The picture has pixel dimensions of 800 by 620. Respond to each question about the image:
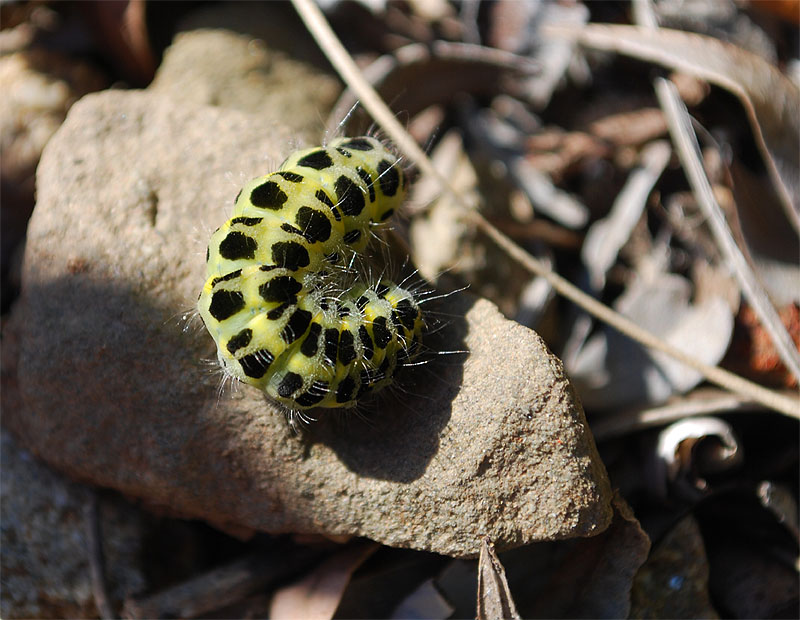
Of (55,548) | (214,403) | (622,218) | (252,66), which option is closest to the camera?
(214,403)

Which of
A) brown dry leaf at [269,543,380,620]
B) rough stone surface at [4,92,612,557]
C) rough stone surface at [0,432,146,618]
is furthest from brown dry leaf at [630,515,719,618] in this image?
rough stone surface at [0,432,146,618]

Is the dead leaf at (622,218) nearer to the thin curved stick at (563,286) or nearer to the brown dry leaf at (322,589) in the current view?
the thin curved stick at (563,286)

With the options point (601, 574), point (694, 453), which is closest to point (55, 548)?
point (601, 574)

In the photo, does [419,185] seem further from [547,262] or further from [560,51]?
[560,51]

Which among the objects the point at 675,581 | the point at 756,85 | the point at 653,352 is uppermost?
the point at 756,85

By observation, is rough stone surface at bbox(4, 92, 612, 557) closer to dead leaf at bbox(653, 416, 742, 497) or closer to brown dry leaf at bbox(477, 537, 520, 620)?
brown dry leaf at bbox(477, 537, 520, 620)

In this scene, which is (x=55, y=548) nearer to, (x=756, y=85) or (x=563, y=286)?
(x=563, y=286)
